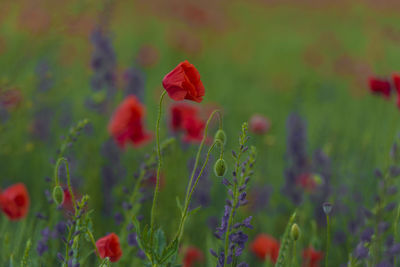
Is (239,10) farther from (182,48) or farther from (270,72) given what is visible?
(182,48)

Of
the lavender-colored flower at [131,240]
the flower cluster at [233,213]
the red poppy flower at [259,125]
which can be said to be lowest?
the red poppy flower at [259,125]

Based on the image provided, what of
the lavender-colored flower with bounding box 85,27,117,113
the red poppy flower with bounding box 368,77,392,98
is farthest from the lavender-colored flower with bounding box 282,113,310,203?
the lavender-colored flower with bounding box 85,27,117,113

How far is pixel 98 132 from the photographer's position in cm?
244

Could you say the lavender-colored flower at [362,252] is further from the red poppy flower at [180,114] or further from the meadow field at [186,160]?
the red poppy flower at [180,114]

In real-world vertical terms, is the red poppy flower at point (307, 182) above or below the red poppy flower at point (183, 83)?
below

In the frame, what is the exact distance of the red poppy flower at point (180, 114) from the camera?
1996 mm

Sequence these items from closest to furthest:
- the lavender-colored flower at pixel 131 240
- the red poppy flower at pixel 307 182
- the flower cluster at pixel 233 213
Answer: the flower cluster at pixel 233 213 < the lavender-colored flower at pixel 131 240 < the red poppy flower at pixel 307 182

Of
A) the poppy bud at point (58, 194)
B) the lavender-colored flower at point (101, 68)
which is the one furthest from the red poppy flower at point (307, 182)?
the poppy bud at point (58, 194)

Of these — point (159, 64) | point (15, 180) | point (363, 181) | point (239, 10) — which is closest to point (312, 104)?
point (159, 64)

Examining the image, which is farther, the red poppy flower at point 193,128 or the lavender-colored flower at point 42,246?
the red poppy flower at point 193,128

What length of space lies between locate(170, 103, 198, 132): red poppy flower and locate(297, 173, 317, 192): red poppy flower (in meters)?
0.54

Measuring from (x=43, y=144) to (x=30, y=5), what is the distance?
8.32 ft

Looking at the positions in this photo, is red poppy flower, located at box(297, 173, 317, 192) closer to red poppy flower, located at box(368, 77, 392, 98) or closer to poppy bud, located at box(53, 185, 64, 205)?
red poppy flower, located at box(368, 77, 392, 98)

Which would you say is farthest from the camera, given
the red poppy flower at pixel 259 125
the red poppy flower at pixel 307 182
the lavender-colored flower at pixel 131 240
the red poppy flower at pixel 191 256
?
the red poppy flower at pixel 259 125
